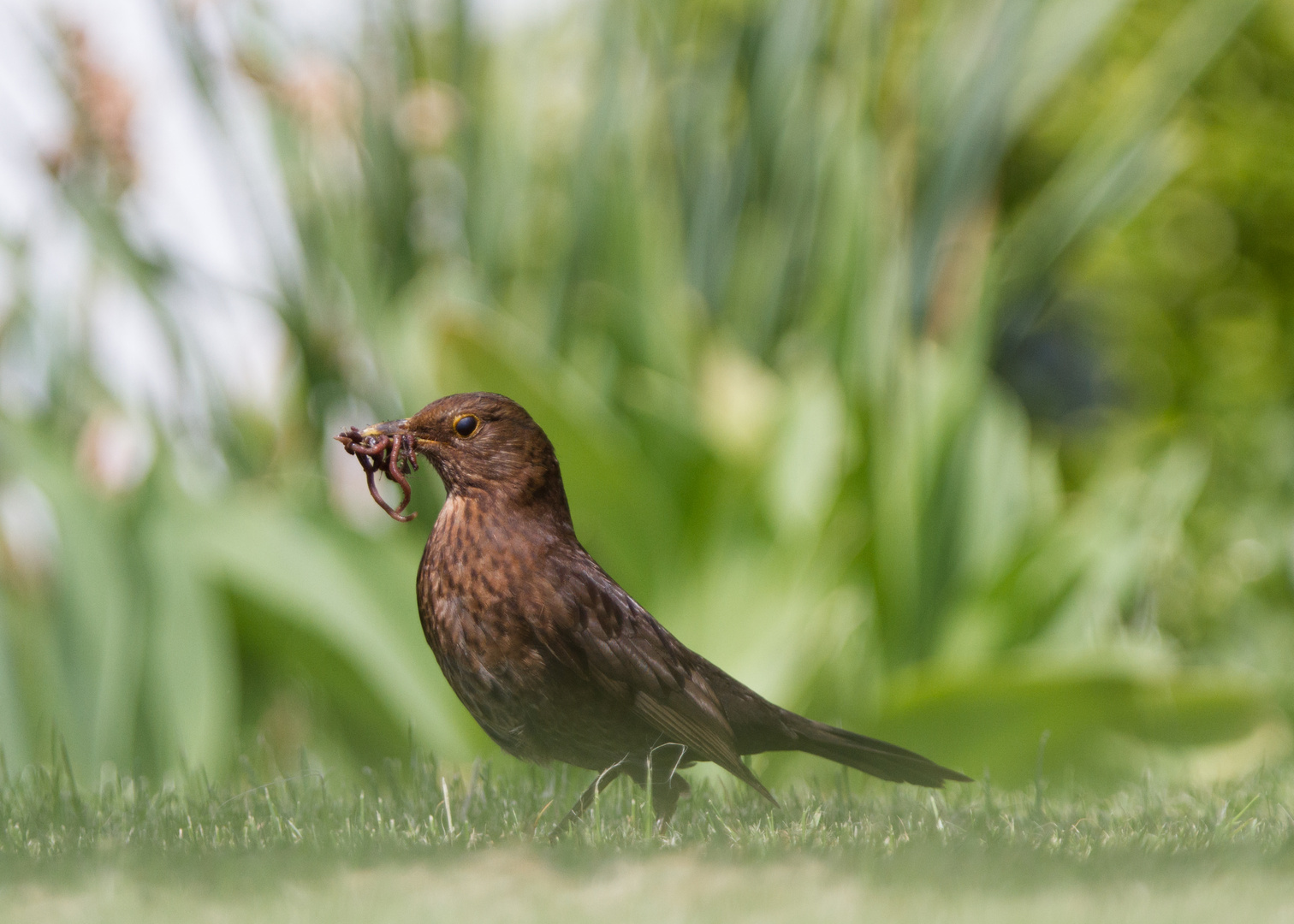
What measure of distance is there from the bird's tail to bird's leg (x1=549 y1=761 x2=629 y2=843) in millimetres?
222

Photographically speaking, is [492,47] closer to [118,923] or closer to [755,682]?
[755,682]

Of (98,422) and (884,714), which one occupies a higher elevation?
(98,422)

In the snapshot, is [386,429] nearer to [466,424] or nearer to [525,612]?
[466,424]

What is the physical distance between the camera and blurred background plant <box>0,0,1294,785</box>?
2.74 metres

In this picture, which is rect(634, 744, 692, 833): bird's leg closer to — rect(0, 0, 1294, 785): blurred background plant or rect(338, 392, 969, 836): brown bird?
rect(338, 392, 969, 836): brown bird

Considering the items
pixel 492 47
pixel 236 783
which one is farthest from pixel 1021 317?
pixel 236 783

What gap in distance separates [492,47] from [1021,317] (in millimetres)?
2221

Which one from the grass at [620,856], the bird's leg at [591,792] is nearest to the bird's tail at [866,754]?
the grass at [620,856]

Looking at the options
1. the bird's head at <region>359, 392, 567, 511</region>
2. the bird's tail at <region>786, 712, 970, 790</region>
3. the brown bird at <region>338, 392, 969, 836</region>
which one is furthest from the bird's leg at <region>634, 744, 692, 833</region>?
the bird's head at <region>359, 392, 567, 511</region>

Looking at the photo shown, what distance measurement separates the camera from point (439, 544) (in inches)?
47.1

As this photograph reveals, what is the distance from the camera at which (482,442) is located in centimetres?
118

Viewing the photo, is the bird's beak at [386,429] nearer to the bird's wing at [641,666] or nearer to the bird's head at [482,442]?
the bird's head at [482,442]

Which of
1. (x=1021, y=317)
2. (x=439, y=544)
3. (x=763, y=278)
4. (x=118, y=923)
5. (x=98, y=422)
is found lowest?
(x=118, y=923)

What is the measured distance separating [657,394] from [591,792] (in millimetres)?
1873
